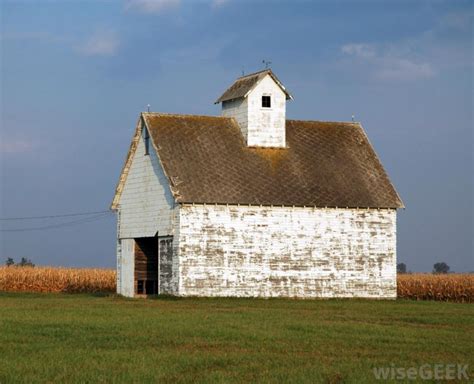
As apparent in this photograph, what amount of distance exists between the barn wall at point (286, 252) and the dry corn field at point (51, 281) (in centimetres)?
1754

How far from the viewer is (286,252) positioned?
4956cm

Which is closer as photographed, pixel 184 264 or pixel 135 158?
pixel 184 264

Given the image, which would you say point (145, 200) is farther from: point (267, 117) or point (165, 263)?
point (267, 117)

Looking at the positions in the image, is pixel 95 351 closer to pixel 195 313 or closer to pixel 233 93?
pixel 195 313

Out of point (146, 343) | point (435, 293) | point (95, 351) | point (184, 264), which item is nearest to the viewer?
point (95, 351)

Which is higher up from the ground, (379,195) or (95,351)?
(379,195)

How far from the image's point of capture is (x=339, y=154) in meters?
54.7

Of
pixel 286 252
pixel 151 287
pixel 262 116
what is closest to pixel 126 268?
pixel 151 287

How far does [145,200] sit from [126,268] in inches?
177

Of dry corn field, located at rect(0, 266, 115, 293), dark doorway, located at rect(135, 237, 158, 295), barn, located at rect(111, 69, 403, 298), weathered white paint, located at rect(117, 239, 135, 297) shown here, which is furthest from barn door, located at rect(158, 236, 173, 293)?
dry corn field, located at rect(0, 266, 115, 293)

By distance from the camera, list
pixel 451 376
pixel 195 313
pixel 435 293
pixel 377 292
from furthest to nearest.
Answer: pixel 435 293, pixel 377 292, pixel 195 313, pixel 451 376

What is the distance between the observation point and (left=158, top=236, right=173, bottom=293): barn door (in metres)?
48.0

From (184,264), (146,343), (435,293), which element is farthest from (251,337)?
(435,293)

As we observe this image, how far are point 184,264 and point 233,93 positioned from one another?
38.4 feet
